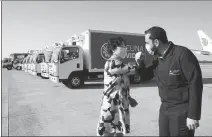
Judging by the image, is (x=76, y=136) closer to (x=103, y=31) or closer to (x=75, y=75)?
(x=75, y=75)

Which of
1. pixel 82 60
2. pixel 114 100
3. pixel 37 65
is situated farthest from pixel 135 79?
pixel 114 100

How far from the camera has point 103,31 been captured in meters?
12.5

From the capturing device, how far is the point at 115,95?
11.7 ft

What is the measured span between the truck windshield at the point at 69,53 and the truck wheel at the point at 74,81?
101cm

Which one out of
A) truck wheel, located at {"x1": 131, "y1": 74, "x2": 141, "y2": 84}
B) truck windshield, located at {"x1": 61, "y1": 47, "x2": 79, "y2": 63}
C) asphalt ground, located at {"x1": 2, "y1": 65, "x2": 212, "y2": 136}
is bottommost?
asphalt ground, located at {"x1": 2, "y1": 65, "x2": 212, "y2": 136}

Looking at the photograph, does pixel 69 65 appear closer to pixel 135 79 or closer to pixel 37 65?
pixel 135 79

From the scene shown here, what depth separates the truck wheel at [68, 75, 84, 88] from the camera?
11741mm

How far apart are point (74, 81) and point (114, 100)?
8.47m

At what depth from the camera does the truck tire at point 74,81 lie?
11.7m

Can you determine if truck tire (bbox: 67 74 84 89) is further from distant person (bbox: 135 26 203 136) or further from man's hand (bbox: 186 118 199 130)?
man's hand (bbox: 186 118 199 130)

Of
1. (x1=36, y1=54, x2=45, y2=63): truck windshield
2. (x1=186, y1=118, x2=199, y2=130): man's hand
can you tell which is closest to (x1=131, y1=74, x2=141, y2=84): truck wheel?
(x1=36, y1=54, x2=45, y2=63): truck windshield

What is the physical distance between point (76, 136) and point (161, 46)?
2854 millimetres

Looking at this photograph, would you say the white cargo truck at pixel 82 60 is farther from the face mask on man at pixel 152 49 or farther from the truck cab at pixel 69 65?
the face mask on man at pixel 152 49

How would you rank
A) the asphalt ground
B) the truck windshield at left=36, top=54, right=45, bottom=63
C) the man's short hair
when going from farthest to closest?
the truck windshield at left=36, top=54, right=45, bottom=63 → the asphalt ground → the man's short hair
